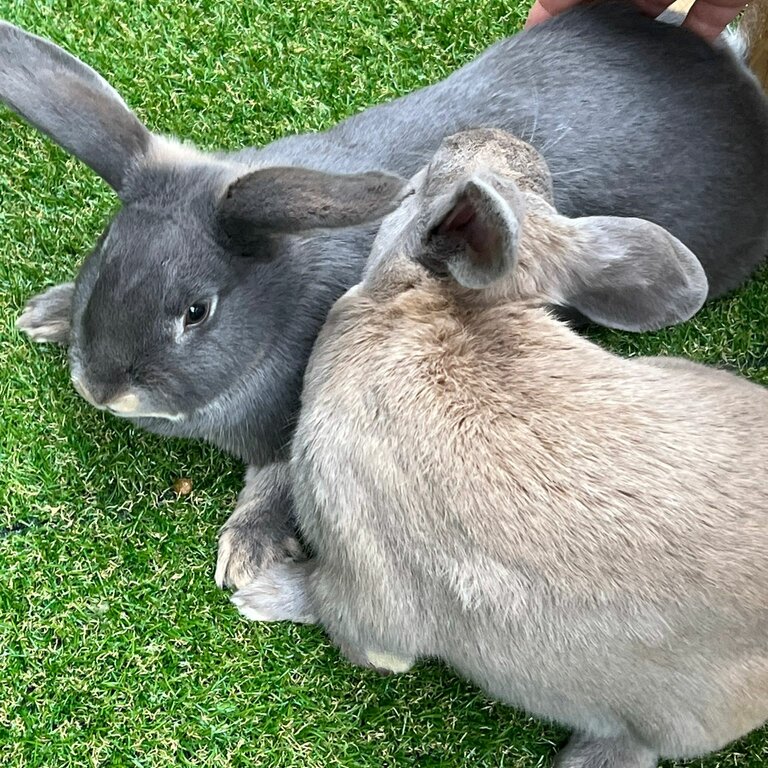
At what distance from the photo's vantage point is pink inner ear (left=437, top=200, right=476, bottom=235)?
6.60ft

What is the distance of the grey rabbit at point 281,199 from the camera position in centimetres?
208

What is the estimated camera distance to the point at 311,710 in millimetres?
2607

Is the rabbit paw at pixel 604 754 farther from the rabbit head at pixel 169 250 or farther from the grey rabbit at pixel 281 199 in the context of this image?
the rabbit head at pixel 169 250

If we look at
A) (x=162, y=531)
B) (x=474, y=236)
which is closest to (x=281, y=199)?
(x=474, y=236)

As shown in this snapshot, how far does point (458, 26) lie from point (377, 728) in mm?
2297

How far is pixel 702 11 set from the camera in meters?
2.73

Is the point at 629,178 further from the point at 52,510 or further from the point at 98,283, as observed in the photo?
the point at 52,510

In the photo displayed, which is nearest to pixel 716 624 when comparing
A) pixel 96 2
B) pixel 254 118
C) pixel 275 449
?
pixel 275 449

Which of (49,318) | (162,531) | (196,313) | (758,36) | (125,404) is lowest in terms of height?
(162,531)

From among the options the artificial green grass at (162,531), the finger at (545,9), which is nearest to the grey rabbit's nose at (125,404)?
the artificial green grass at (162,531)

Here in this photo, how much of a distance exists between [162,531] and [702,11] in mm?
2286

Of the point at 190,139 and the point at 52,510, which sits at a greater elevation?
the point at 190,139

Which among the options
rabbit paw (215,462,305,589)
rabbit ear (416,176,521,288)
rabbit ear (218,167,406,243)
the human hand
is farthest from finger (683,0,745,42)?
rabbit paw (215,462,305,589)

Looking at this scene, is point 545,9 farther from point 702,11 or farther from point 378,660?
point 378,660
